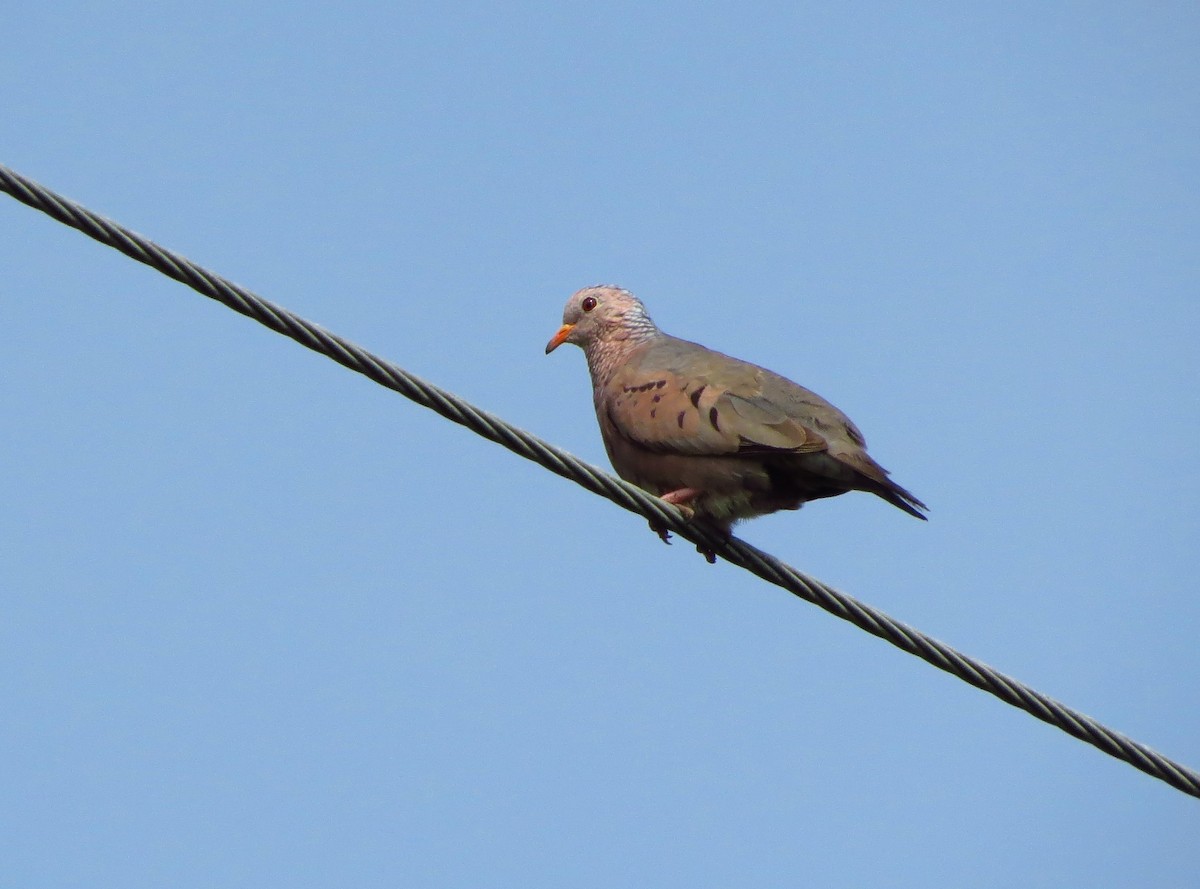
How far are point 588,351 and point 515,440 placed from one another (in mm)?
3826

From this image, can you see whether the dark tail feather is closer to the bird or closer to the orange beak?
the bird

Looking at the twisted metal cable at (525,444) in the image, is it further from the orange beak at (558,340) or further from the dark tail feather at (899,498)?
the orange beak at (558,340)

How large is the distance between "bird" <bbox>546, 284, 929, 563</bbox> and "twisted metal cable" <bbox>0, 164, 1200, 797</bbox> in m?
0.84

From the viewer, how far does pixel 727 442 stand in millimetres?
6031

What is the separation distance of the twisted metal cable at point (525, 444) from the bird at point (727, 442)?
84 cm

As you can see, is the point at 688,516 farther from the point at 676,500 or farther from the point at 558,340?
the point at 558,340

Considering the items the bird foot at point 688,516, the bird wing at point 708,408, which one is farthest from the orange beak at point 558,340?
the bird foot at point 688,516

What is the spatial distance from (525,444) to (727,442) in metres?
1.69

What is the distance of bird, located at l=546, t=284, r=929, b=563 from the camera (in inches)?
229

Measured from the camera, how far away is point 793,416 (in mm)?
6012

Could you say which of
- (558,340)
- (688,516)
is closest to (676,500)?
(688,516)

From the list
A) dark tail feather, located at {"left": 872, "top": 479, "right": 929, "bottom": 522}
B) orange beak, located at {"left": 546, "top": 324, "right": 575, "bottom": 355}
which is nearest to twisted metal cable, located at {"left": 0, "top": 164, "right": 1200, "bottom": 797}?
dark tail feather, located at {"left": 872, "top": 479, "right": 929, "bottom": 522}

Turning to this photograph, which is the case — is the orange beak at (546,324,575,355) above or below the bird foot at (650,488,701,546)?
above

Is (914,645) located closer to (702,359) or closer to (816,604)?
(816,604)
